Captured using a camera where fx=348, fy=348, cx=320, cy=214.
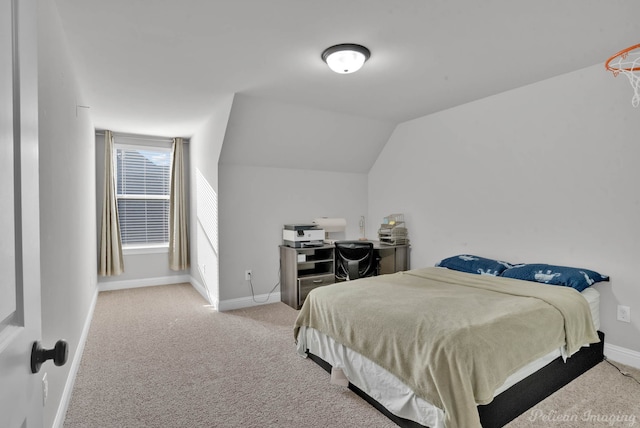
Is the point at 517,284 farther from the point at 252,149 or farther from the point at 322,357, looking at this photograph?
Answer: the point at 252,149

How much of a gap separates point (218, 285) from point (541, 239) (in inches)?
134

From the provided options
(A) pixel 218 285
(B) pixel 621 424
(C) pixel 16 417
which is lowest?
(B) pixel 621 424

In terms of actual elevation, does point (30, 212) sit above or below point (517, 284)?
above

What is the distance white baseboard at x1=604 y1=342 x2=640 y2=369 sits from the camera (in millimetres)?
2629

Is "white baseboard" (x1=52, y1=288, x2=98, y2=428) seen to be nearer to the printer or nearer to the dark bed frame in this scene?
the dark bed frame

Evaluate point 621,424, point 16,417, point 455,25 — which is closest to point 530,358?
point 621,424

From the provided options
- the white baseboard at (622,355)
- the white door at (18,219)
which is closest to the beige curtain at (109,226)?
the white door at (18,219)

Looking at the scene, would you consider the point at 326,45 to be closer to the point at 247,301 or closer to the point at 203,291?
the point at 247,301

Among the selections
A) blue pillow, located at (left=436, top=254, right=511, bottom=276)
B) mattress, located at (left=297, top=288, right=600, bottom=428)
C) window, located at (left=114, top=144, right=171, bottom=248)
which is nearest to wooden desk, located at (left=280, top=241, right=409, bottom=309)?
blue pillow, located at (left=436, top=254, right=511, bottom=276)

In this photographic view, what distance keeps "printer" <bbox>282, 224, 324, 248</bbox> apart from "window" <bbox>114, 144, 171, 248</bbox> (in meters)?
2.46

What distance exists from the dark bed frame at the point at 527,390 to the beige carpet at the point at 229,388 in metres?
0.05

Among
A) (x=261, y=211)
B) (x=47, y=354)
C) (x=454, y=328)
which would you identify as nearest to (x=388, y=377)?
(x=454, y=328)

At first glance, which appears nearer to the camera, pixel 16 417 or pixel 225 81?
pixel 16 417

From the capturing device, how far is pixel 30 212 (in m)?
0.76
